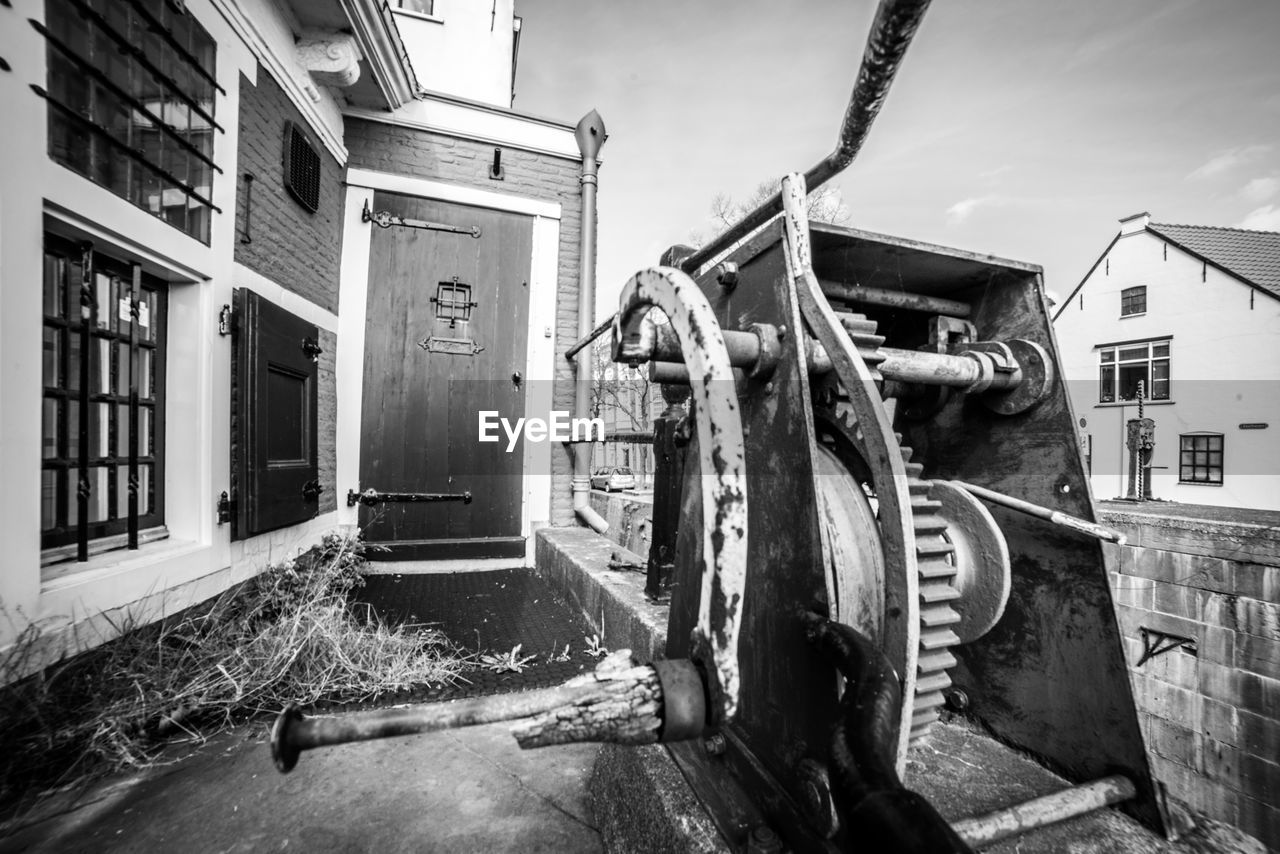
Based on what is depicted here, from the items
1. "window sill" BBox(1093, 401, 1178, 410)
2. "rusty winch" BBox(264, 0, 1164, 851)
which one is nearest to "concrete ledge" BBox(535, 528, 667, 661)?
"rusty winch" BBox(264, 0, 1164, 851)

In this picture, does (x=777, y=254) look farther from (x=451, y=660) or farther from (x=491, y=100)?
(x=491, y=100)

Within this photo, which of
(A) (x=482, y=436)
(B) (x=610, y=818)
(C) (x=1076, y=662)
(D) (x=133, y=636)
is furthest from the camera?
(A) (x=482, y=436)

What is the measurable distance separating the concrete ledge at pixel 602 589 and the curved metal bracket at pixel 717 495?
33.7 inches

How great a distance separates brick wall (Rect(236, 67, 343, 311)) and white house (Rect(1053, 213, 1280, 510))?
14569 millimetres

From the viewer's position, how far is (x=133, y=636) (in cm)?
221

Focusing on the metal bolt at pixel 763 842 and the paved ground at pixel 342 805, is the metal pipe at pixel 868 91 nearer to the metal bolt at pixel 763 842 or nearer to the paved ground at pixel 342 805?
the metal bolt at pixel 763 842

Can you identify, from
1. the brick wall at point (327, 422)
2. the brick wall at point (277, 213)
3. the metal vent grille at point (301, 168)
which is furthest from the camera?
the brick wall at point (327, 422)

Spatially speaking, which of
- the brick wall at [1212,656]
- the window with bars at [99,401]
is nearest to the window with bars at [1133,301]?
the brick wall at [1212,656]

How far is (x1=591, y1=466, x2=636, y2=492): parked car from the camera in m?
10.7

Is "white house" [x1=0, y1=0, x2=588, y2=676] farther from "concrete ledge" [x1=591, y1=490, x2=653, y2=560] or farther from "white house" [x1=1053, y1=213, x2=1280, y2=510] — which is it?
"white house" [x1=1053, y1=213, x2=1280, y2=510]

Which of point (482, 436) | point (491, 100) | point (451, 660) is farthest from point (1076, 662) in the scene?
point (491, 100)

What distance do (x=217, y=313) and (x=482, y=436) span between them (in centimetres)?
228

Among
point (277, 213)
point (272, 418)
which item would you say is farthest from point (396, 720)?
point (277, 213)

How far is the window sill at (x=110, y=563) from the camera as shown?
6.45 feet
